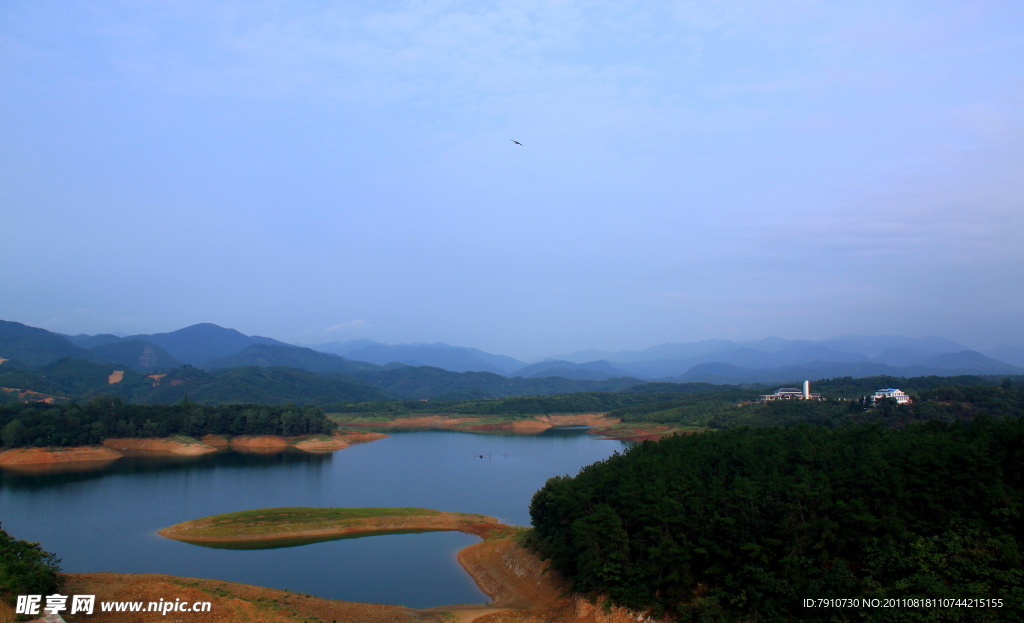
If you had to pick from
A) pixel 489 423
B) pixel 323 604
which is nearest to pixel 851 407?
pixel 323 604

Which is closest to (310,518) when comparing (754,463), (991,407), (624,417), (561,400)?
(754,463)

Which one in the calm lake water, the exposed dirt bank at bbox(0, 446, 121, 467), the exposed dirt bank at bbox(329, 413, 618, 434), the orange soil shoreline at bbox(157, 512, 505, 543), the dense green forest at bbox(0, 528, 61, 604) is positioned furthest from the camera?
the exposed dirt bank at bbox(329, 413, 618, 434)

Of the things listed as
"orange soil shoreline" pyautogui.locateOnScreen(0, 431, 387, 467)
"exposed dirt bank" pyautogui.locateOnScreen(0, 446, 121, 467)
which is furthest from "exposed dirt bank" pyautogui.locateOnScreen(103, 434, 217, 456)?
"exposed dirt bank" pyautogui.locateOnScreen(0, 446, 121, 467)

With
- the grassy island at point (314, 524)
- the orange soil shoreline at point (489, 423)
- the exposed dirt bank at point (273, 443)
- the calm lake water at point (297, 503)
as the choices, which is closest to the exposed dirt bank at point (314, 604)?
the calm lake water at point (297, 503)

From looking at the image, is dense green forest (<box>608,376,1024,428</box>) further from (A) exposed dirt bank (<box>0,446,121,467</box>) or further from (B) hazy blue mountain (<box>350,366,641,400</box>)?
(B) hazy blue mountain (<box>350,366,641,400</box>)

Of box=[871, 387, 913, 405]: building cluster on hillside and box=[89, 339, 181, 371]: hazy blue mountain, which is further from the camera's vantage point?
box=[89, 339, 181, 371]: hazy blue mountain

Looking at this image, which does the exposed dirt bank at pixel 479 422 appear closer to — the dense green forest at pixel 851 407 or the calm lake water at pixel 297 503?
the dense green forest at pixel 851 407
